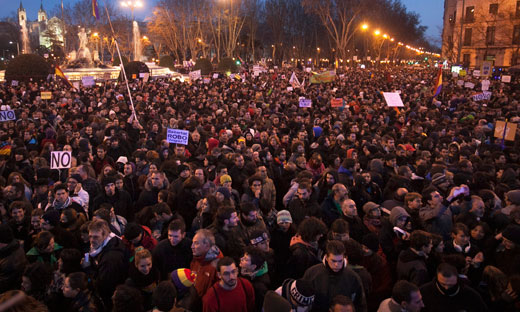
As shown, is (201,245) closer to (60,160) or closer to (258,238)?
(258,238)

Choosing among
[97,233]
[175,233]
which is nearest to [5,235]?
[97,233]

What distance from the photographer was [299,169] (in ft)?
24.9

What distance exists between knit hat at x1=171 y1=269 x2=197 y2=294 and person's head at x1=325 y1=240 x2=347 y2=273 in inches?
48.9

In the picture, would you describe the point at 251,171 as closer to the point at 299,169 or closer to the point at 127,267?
the point at 299,169

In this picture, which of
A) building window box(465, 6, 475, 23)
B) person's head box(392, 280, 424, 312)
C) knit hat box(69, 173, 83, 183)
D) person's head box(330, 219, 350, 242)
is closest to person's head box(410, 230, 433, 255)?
person's head box(330, 219, 350, 242)

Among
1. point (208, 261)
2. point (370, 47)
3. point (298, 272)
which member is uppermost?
point (370, 47)

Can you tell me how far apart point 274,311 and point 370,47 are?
78.7 m

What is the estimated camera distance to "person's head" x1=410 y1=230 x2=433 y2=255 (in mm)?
3939

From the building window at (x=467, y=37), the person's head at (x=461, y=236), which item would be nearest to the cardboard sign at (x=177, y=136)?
the person's head at (x=461, y=236)

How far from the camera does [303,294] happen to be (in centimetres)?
317

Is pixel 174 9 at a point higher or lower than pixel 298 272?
higher

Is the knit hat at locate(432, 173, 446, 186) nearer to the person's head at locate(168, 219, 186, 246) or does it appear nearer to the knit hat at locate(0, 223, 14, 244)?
the person's head at locate(168, 219, 186, 246)

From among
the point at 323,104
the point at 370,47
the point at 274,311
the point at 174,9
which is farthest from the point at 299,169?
the point at 370,47

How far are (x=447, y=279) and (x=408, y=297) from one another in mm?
432
